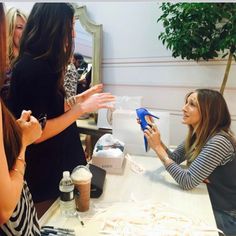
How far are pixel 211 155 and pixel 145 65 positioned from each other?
1.40 metres

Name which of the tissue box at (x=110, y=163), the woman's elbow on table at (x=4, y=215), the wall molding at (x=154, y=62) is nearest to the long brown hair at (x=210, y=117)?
the tissue box at (x=110, y=163)

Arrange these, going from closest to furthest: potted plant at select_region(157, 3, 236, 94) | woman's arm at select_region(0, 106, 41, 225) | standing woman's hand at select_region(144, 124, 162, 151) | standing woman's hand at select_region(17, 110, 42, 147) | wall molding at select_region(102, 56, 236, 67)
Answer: woman's arm at select_region(0, 106, 41, 225) → standing woman's hand at select_region(17, 110, 42, 147) → standing woman's hand at select_region(144, 124, 162, 151) → potted plant at select_region(157, 3, 236, 94) → wall molding at select_region(102, 56, 236, 67)

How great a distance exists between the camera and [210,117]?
1429 millimetres

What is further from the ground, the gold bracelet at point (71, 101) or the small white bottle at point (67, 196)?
the gold bracelet at point (71, 101)

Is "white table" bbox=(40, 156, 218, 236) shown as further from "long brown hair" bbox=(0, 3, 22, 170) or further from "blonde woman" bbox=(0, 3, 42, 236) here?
"long brown hair" bbox=(0, 3, 22, 170)

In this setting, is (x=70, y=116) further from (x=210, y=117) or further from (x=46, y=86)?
(x=210, y=117)

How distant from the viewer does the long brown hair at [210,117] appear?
55.7 inches

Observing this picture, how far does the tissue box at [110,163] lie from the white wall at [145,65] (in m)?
1.21

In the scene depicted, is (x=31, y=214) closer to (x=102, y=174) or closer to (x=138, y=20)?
(x=102, y=174)

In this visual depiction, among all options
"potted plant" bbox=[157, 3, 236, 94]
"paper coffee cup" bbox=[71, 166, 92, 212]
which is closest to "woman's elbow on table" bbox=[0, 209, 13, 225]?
"paper coffee cup" bbox=[71, 166, 92, 212]

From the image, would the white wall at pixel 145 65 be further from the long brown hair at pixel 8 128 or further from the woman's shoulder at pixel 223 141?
the long brown hair at pixel 8 128

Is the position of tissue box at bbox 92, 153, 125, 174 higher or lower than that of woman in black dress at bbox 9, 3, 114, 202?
lower

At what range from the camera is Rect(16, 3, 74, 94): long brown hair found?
3.81 ft

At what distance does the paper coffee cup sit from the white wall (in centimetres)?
159
